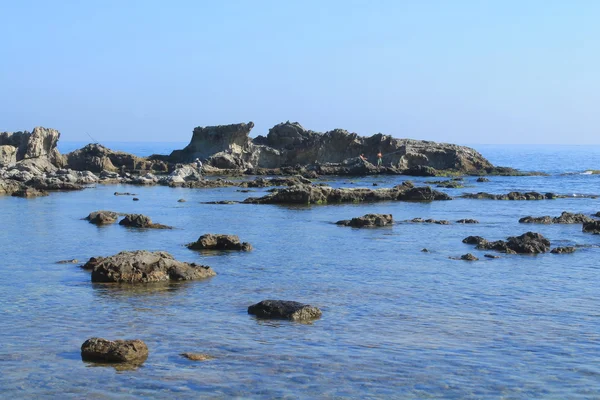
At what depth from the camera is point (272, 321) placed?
568 inches

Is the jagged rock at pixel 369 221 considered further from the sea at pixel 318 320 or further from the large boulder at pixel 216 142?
the large boulder at pixel 216 142

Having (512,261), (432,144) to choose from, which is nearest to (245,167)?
(432,144)

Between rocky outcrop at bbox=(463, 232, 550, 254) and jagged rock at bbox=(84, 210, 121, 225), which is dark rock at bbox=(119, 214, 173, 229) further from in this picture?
rocky outcrop at bbox=(463, 232, 550, 254)

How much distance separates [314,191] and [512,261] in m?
21.0

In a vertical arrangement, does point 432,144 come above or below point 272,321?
above

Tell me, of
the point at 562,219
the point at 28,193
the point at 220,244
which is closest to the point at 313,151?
the point at 28,193

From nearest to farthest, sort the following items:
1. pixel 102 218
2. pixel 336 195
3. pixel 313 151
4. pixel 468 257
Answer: pixel 468 257
pixel 102 218
pixel 336 195
pixel 313 151

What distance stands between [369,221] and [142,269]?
1479 cm

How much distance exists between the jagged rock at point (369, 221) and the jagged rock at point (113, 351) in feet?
66.4

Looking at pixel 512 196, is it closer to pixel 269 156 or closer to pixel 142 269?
pixel 142 269

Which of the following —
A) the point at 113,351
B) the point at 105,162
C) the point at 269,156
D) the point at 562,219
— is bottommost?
the point at 113,351

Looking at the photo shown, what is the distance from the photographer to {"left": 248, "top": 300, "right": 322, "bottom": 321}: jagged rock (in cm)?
1459

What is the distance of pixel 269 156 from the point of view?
3273 inches

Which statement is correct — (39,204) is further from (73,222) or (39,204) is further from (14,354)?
(14,354)
